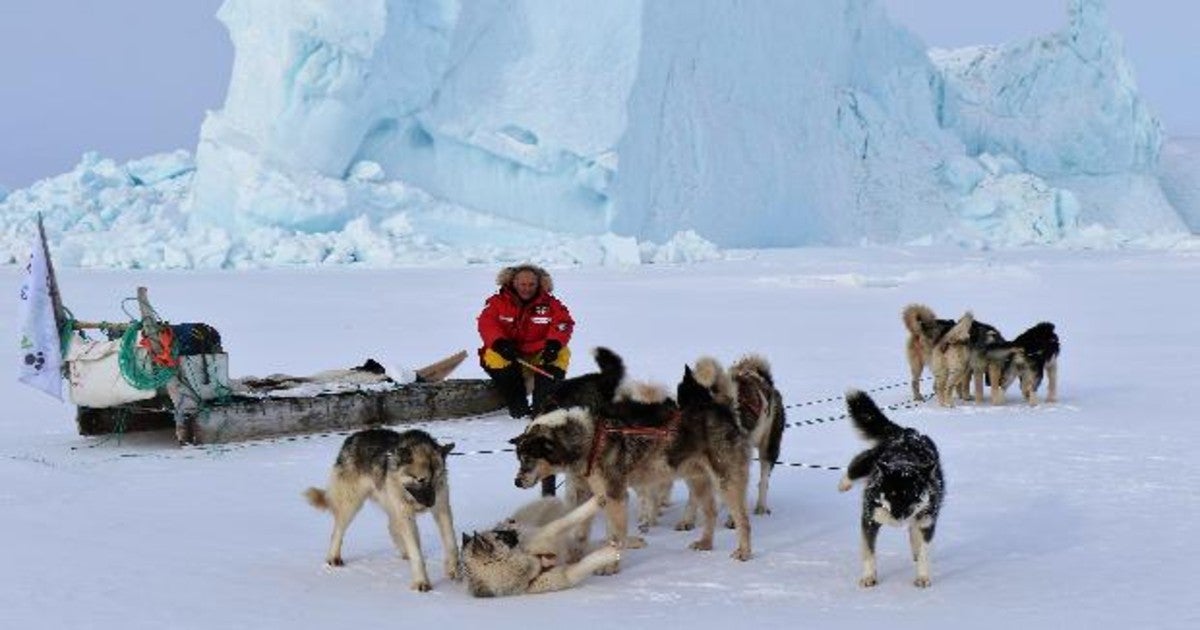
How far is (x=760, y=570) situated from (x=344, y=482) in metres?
1.33

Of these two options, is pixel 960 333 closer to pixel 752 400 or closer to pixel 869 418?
pixel 752 400

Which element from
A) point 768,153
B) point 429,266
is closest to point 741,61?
point 768,153

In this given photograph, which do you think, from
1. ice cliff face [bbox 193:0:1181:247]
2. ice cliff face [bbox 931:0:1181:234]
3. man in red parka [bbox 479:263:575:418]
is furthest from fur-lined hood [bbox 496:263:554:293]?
ice cliff face [bbox 931:0:1181:234]

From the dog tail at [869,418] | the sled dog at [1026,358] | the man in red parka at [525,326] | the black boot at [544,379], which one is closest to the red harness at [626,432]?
the dog tail at [869,418]

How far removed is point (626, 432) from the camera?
4086 mm

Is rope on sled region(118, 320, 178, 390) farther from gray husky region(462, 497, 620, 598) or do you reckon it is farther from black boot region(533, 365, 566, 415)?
gray husky region(462, 497, 620, 598)

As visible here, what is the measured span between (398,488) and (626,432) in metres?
0.78

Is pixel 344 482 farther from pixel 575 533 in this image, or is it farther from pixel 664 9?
pixel 664 9

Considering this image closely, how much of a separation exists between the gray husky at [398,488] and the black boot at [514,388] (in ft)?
10.1

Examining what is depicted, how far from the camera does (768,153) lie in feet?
89.2

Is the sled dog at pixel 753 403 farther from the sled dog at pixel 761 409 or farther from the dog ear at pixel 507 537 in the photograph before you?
the dog ear at pixel 507 537

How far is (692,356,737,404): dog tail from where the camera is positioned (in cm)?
424

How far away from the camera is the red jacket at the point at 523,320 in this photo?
23.0 feet

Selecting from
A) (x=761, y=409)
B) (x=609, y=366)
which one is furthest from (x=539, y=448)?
(x=609, y=366)
